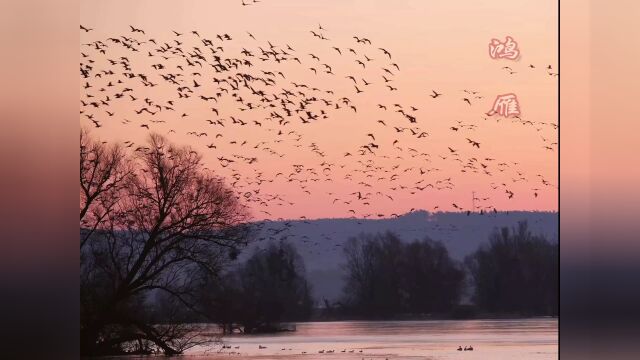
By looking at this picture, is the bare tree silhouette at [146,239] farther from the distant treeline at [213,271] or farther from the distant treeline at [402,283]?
the distant treeline at [402,283]

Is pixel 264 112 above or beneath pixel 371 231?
above

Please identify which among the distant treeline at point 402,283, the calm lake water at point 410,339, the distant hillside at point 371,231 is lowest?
the calm lake water at point 410,339

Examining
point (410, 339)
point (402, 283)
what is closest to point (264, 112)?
point (402, 283)

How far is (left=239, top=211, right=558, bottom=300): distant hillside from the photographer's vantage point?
17.0 feet

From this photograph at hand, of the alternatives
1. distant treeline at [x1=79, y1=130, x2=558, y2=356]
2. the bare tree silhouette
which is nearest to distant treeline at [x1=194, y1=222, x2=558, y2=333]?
distant treeline at [x1=79, y1=130, x2=558, y2=356]

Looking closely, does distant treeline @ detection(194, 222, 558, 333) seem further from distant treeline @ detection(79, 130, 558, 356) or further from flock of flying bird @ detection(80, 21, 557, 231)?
flock of flying bird @ detection(80, 21, 557, 231)

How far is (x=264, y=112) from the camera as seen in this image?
5227 mm

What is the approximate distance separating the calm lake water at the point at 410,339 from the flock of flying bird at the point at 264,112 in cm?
58

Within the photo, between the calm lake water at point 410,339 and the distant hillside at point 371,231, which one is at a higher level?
the distant hillside at point 371,231

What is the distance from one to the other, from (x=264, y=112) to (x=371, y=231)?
813 mm

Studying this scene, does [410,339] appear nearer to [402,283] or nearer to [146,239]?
[402,283]

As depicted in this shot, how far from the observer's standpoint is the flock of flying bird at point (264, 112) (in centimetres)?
519

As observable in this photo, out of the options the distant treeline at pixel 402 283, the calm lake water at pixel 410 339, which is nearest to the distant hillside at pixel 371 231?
the distant treeline at pixel 402 283
